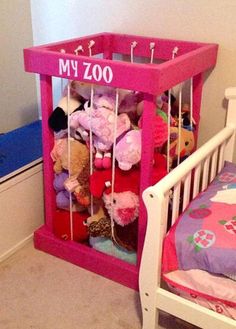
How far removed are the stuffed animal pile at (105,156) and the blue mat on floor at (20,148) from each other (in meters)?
0.20

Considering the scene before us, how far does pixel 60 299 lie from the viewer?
1312 mm

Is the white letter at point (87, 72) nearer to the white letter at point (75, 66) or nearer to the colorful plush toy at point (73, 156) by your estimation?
the white letter at point (75, 66)

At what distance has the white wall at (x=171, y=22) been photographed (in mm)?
1316

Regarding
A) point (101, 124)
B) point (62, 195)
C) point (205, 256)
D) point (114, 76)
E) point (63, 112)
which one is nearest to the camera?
point (205, 256)

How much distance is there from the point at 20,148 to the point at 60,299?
0.65m

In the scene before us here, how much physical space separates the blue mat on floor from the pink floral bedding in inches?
28.2

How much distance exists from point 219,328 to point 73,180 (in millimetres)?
666

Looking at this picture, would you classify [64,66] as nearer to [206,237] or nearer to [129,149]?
[129,149]

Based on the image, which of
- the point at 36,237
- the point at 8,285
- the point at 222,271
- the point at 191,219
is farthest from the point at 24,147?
the point at 222,271

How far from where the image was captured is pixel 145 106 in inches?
43.8

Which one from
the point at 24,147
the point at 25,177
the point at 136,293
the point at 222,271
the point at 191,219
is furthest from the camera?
the point at 24,147

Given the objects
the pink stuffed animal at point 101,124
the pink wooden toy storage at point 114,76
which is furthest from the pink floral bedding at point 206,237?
the pink stuffed animal at point 101,124

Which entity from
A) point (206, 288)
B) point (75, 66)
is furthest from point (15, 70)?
point (206, 288)

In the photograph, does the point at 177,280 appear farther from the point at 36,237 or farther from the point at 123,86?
the point at 36,237
